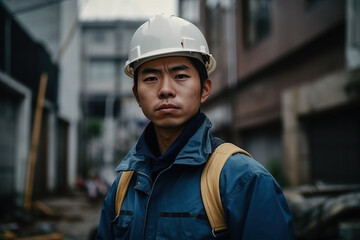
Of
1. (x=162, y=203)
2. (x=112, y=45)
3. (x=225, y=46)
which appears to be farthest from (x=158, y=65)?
(x=112, y=45)

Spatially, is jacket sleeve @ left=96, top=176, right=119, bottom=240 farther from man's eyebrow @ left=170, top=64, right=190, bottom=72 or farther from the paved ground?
the paved ground

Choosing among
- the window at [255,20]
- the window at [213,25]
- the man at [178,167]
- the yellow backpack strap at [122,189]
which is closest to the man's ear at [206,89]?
the man at [178,167]

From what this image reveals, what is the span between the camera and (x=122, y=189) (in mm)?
2035

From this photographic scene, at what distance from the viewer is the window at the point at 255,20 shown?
37.9 ft

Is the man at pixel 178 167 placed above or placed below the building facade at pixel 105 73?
below

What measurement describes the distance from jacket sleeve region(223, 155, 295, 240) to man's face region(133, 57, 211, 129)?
53cm

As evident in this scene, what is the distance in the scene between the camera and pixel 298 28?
8906 mm

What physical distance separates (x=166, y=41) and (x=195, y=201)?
928 mm

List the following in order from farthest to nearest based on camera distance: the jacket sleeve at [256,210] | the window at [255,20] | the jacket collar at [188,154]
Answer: the window at [255,20] → the jacket collar at [188,154] → the jacket sleeve at [256,210]

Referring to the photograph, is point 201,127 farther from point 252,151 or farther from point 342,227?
point 252,151

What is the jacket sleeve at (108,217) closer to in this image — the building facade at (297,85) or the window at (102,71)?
the building facade at (297,85)

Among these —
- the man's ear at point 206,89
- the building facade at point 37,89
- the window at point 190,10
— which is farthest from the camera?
the window at point 190,10

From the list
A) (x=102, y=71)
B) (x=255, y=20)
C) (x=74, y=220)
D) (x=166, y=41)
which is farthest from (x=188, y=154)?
(x=102, y=71)

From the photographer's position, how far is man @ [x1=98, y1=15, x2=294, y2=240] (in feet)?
5.03
